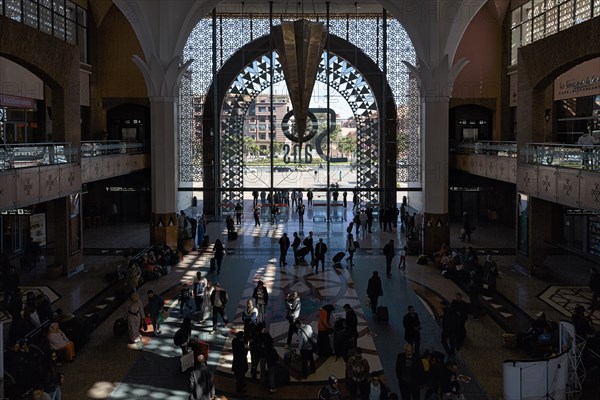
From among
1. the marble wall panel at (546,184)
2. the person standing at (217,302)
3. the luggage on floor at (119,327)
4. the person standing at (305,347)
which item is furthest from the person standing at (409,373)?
the marble wall panel at (546,184)

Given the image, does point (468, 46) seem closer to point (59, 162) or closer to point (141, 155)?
point (141, 155)

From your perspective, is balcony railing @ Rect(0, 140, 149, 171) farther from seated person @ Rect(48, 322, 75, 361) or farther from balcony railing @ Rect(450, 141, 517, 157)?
balcony railing @ Rect(450, 141, 517, 157)

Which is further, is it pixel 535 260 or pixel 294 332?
pixel 535 260

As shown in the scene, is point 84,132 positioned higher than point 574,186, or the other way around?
point 84,132

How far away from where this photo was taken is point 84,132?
103 ft

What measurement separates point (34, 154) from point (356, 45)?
1821 cm

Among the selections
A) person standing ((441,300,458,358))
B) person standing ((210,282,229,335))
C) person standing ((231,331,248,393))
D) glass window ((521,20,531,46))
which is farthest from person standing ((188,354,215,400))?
glass window ((521,20,531,46))

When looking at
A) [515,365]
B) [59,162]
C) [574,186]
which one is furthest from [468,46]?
[515,365]

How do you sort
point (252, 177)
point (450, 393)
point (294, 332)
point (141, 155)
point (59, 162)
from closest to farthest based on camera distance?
point (450, 393), point (294, 332), point (59, 162), point (141, 155), point (252, 177)

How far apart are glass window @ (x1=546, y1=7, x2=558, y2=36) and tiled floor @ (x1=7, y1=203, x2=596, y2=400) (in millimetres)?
8360

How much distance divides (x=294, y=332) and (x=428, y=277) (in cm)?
786

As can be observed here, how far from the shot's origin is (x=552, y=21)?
26438mm

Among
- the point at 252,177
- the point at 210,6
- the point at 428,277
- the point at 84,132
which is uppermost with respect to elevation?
the point at 210,6

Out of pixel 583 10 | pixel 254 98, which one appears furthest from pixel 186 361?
pixel 254 98
